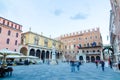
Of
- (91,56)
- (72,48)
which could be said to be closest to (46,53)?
(72,48)

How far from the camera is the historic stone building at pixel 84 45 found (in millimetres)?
44925

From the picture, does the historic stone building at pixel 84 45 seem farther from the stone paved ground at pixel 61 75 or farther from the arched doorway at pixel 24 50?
the stone paved ground at pixel 61 75

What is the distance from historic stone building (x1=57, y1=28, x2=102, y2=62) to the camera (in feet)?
147

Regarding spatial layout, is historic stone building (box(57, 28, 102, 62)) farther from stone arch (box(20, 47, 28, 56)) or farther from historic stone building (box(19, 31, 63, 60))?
stone arch (box(20, 47, 28, 56))

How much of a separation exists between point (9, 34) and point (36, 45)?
33.5ft

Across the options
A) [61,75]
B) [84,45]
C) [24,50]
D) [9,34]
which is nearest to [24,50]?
[24,50]

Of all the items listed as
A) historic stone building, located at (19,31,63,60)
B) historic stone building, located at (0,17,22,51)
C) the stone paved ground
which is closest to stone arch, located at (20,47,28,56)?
historic stone building, located at (19,31,63,60)

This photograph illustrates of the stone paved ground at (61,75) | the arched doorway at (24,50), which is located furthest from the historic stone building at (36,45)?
the stone paved ground at (61,75)

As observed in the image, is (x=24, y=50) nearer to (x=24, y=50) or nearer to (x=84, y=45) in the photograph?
(x=24, y=50)

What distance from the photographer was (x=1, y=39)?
28.0m

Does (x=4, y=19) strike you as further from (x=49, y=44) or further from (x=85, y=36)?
(x=85, y=36)

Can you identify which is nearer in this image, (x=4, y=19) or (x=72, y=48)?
(x=4, y=19)

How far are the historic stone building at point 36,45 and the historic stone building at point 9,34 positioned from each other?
2560 millimetres

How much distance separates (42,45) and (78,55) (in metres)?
14.8
